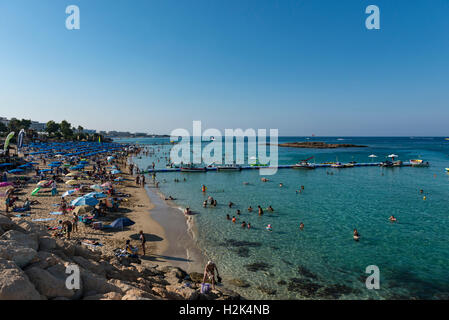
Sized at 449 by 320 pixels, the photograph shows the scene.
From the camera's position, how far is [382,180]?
1517 inches

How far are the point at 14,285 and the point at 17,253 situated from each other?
1.43 meters

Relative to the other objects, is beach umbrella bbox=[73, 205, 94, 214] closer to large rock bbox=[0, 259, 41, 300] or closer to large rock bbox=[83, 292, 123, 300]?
large rock bbox=[0, 259, 41, 300]

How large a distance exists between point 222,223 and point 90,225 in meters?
9.79

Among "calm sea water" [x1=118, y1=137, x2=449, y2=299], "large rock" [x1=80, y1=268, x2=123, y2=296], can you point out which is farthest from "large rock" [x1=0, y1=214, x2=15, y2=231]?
"calm sea water" [x1=118, y1=137, x2=449, y2=299]

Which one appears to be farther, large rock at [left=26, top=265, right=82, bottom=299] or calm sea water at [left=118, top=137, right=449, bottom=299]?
calm sea water at [left=118, top=137, right=449, bottom=299]

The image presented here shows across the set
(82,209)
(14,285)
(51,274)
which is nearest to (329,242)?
(51,274)

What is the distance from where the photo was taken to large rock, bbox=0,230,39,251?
253 inches

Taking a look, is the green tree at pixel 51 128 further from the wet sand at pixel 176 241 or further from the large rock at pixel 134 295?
the large rock at pixel 134 295

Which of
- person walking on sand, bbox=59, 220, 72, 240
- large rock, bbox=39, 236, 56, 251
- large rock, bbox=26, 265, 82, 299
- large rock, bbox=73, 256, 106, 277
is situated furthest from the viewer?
person walking on sand, bbox=59, 220, 72, 240

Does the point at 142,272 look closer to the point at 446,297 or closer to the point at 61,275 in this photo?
the point at 61,275

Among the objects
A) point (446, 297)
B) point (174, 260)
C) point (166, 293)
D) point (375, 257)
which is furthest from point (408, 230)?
point (166, 293)

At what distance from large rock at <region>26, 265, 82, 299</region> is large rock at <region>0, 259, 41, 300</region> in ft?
1.03

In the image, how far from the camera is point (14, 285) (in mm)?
4641

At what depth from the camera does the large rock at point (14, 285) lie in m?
4.51
